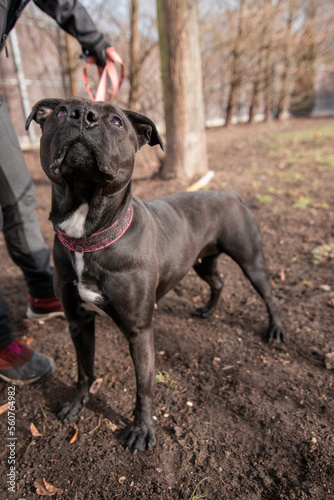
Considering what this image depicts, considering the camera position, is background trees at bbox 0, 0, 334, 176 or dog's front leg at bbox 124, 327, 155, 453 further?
background trees at bbox 0, 0, 334, 176

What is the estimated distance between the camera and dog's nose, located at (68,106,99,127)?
1627 mm

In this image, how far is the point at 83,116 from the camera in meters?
1.63

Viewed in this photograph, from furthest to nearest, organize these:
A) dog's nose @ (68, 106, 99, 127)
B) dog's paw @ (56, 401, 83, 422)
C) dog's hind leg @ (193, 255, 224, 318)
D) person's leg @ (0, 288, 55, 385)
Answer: dog's hind leg @ (193, 255, 224, 318)
person's leg @ (0, 288, 55, 385)
dog's paw @ (56, 401, 83, 422)
dog's nose @ (68, 106, 99, 127)

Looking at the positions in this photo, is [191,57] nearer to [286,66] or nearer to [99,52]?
[99,52]

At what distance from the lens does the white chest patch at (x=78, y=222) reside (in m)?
1.88

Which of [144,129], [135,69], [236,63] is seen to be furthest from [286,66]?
[144,129]

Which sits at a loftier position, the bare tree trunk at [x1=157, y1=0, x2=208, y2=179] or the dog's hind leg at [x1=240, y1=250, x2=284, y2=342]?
the bare tree trunk at [x1=157, y1=0, x2=208, y2=179]

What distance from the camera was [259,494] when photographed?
5.95 ft

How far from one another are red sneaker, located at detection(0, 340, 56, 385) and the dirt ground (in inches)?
3.5

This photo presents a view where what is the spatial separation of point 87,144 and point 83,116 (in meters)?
0.12

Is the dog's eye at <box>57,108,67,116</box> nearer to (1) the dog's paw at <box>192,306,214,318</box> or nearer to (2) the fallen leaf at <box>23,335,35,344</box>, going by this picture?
(2) the fallen leaf at <box>23,335,35,344</box>

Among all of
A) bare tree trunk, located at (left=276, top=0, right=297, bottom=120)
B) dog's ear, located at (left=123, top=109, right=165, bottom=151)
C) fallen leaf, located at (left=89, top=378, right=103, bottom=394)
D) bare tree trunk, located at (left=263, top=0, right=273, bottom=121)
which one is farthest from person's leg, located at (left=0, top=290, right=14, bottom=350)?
bare tree trunk, located at (left=276, top=0, right=297, bottom=120)

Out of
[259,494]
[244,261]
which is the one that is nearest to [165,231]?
[244,261]

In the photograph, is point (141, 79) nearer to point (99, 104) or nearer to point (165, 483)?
point (99, 104)
